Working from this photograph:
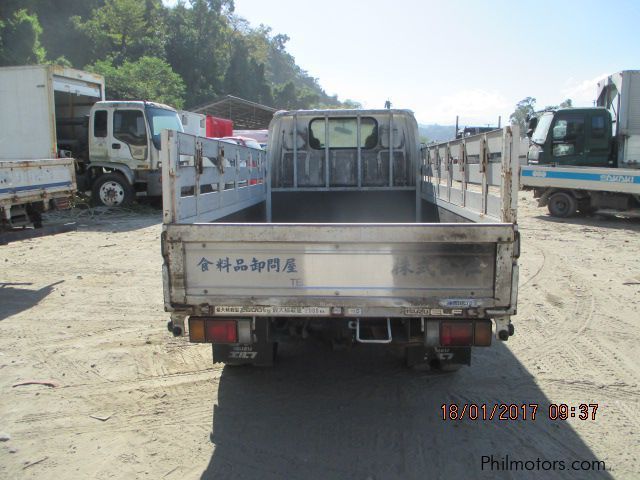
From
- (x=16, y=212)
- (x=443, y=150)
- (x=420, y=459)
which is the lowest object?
(x=420, y=459)

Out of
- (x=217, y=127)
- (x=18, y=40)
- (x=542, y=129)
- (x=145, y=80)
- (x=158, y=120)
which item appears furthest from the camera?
(x=145, y=80)

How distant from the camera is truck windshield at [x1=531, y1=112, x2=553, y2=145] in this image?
48.4ft

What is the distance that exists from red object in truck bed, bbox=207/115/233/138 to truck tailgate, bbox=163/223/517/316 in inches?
838

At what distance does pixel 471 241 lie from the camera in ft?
10.1

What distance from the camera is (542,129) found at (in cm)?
1503

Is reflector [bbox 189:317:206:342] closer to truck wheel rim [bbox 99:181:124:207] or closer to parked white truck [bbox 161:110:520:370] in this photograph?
parked white truck [bbox 161:110:520:370]

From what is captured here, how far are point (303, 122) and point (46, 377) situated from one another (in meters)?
3.88

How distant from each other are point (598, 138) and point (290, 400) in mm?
13753

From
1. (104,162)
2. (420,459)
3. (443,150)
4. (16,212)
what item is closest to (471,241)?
(420,459)

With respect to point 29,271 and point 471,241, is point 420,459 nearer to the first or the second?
point 471,241

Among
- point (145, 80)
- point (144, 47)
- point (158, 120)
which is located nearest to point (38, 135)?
point (158, 120)

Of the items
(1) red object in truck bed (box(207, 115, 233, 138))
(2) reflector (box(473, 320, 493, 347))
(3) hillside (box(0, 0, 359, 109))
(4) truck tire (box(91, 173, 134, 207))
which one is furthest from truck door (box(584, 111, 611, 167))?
(3) hillside (box(0, 0, 359, 109))

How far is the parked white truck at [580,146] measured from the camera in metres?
13.5

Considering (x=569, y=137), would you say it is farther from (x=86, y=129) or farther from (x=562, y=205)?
(x=86, y=129)
